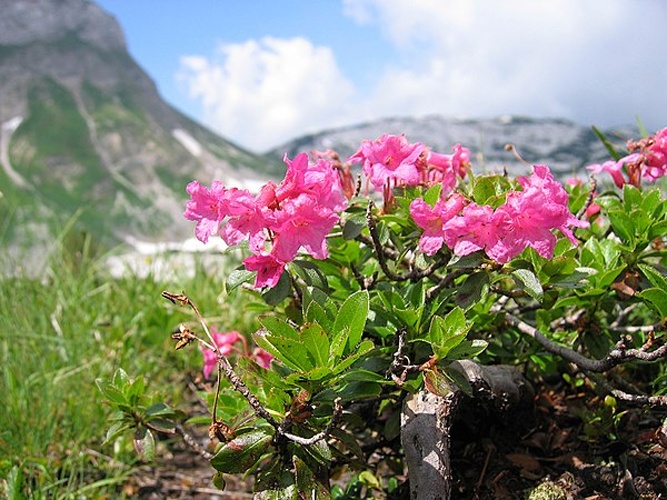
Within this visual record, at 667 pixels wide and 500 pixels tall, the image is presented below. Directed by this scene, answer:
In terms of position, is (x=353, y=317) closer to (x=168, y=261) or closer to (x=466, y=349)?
(x=466, y=349)

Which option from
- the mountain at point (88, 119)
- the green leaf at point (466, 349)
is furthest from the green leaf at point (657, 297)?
the mountain at point (88, 119)

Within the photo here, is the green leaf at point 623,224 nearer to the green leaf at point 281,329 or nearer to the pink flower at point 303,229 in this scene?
the pink flower at point 303,229

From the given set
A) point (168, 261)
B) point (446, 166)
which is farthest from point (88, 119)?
point (446, 166)

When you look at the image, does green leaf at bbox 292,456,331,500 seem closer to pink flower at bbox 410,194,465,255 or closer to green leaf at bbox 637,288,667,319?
pink flower at bbox 410,194,465,255

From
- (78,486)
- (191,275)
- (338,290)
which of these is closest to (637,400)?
(338,290)

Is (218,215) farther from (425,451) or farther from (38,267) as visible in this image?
(38,267)

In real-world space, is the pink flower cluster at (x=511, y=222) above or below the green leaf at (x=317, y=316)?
above
